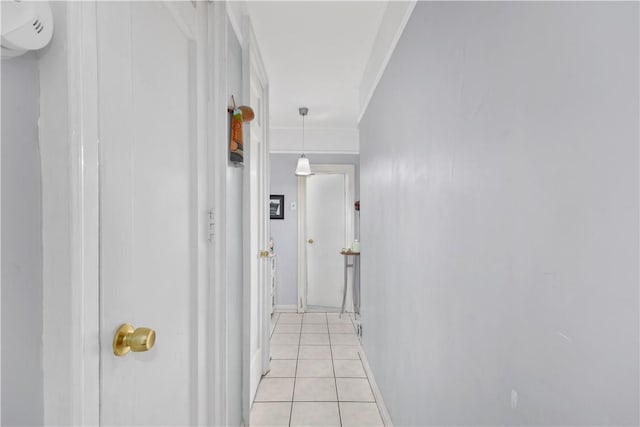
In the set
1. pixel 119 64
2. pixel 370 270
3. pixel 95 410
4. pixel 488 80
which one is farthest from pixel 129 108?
pixel 370 270

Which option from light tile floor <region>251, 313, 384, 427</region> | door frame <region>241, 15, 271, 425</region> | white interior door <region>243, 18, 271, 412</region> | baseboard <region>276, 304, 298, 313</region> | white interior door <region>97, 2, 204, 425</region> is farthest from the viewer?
baseboard <region>276, 304, 298, 313</region>

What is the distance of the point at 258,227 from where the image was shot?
8.18 feet

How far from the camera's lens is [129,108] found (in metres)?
0.77

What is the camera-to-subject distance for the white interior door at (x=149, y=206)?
682mm

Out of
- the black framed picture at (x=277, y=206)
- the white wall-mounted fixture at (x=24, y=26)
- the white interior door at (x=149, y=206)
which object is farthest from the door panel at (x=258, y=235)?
the black framed picture at (x=277, y=206)

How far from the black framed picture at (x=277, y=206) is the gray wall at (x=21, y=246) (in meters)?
4.40

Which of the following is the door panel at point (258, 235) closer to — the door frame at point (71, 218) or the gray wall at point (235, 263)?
the gray wall at point (235, 263)

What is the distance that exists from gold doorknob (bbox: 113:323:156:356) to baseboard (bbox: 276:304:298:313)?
169 inches

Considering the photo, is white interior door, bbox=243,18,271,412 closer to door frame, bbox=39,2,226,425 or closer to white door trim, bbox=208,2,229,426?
white door trim, bbox=208,2,229,426

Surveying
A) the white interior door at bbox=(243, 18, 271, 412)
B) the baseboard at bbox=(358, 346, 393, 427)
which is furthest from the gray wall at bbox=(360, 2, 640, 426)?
the white interior door at bbox=(243, 18, 271, 412)

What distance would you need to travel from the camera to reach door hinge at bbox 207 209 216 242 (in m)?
1.34

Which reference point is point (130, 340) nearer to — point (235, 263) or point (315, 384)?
point (235, 263)

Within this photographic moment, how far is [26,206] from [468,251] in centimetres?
101

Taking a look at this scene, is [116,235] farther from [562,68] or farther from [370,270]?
[370,270]
